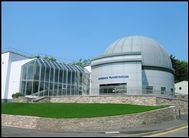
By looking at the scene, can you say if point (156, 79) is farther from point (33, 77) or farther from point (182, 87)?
point (182, 87)

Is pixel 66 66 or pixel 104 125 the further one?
pixel 66 66

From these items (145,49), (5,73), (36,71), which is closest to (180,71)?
(145,49)

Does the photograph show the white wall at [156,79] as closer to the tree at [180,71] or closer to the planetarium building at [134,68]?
the planetarium building at [134,68]

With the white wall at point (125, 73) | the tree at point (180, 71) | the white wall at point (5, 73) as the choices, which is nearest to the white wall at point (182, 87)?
the tree at point (180, 71)

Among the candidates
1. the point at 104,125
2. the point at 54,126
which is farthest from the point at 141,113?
the point at 54,126

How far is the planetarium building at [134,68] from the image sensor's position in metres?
43.1

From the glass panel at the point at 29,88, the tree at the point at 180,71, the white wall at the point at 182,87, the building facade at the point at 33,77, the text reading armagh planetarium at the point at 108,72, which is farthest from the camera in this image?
the tree at the point at 180,71

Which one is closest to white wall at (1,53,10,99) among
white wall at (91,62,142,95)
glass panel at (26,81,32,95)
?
glass panel at (26,81,32,95)

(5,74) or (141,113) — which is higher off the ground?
(5,74)

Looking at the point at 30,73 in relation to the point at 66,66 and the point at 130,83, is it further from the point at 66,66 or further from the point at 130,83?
the point at 130,83

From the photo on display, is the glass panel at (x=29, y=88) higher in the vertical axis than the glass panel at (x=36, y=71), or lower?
lower

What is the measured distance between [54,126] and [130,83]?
777 inches

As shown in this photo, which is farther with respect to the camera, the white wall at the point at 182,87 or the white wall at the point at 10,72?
the white wall at the point at 182,87

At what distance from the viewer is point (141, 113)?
26859 millimetres
